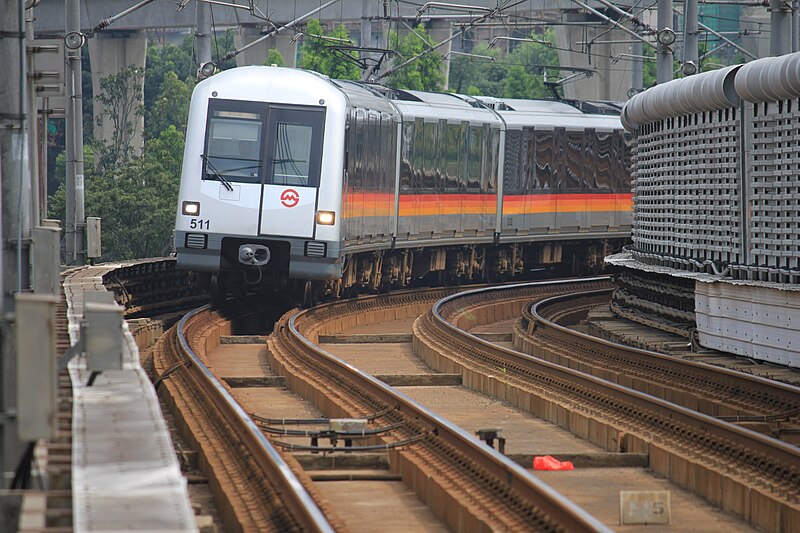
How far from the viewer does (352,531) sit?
8.41 m

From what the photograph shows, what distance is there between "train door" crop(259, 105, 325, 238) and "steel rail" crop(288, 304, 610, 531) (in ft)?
23.0

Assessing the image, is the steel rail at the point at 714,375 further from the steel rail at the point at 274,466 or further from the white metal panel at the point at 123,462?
the white metal panel at the point at 123,462

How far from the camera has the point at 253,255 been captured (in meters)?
20.2

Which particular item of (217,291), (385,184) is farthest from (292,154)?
(385,184)

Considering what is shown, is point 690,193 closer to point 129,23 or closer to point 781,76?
point 781,76

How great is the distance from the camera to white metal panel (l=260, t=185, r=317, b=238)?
20172 millimetres

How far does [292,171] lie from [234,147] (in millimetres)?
823

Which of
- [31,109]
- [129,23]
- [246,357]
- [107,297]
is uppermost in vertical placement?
[129,23]

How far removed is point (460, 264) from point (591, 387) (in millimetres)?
15591

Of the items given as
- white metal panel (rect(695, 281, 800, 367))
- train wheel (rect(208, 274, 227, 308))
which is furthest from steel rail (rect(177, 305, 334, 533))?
train wheel (rect(208, 274, 227, 308))

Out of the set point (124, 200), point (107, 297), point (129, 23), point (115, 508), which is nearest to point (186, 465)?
point (107, 297)

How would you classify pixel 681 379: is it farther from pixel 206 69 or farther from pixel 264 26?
pixel 264 26

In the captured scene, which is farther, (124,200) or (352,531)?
(124,200)

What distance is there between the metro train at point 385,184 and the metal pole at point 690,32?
14.6 ft
